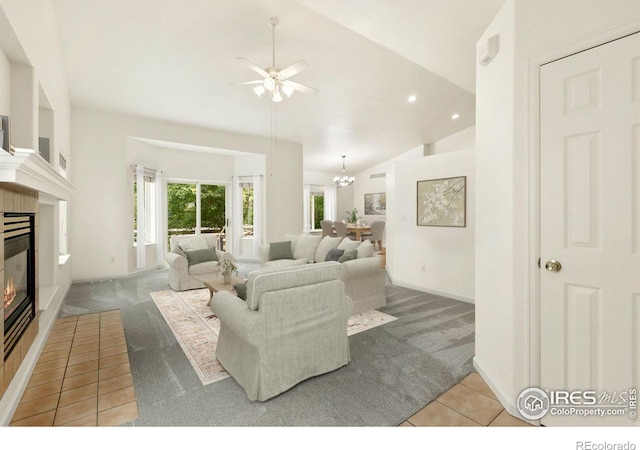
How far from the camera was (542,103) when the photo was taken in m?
1.72

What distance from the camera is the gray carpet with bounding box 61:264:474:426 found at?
1.76 meters

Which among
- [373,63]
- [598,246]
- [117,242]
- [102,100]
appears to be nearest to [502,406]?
[598,246]

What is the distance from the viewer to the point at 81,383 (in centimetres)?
214

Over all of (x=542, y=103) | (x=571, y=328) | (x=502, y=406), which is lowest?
(x=502, y=406)

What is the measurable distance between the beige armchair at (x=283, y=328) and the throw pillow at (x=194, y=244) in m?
3.04

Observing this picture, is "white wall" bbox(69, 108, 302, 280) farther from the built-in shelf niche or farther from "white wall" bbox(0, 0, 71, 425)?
the built-in shelf niche

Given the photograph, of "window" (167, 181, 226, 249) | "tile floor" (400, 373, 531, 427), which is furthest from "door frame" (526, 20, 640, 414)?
"window" (167, 181, 226, 249)

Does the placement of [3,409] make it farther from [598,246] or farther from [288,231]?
[288,231]

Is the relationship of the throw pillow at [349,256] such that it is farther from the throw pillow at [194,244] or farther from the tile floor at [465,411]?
the throw pillow at [194,244]

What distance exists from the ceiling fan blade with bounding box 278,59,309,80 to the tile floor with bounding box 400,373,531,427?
10.5ft

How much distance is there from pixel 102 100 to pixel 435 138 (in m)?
7.28

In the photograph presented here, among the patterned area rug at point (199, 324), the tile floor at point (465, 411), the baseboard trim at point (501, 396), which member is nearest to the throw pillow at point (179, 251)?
the patterned area rug at point (199, 324)

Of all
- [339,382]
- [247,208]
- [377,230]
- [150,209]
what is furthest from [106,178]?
[377,230]
